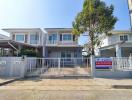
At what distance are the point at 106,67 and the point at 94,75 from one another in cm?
122

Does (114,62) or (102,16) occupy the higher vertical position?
(102,16)

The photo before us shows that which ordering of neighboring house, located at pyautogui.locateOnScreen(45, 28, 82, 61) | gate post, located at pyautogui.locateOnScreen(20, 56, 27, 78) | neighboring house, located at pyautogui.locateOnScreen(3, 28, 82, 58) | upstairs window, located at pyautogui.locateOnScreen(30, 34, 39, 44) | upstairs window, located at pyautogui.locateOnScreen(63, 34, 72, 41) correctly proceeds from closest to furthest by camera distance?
gate post, located at pyautogui.locateOnScreen(20, 56, 27, 78) → neighboring house, located at pyautogui.locateOnScreen(3, 28, 82, 58) → neighboring house, located at pyautogui.locateOnScreen(45, 28, 82, 61) → upstairs window, located at pyautogui.locateOnScreen(30, 34, 39, 44) → upstairs window, located at pyautogui.locateOnScreen(63, 34, 72, 41)

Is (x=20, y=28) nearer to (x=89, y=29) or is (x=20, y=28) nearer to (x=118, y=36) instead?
(x=89, y=29)

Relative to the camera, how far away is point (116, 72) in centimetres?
1477

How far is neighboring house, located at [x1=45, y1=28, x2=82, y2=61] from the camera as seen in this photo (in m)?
29.4

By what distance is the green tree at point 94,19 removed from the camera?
2100cm

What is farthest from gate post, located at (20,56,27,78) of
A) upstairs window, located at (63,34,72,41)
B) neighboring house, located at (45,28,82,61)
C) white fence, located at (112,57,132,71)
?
upstairs window, located at (63,34,72,41)

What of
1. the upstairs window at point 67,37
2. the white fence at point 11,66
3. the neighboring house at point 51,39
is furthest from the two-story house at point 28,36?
the white fence at point 11,66

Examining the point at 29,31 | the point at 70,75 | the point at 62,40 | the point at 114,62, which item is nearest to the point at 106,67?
the point at 114,62

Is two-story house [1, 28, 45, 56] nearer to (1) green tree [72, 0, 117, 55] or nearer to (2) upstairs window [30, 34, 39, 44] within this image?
(2) upstairs window [30, 34, 39, 44]

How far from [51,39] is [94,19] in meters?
10.8

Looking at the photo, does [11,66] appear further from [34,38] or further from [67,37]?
[67,37]

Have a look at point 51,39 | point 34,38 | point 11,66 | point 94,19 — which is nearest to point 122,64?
point 94,19

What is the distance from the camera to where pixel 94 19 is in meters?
21.3
